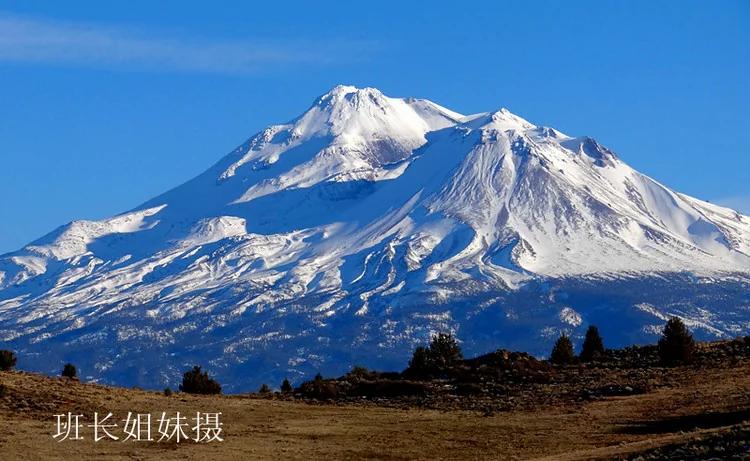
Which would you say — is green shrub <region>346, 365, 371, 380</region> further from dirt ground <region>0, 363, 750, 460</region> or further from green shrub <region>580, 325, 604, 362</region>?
green shrub <region>580, 325, 604, 362</region>

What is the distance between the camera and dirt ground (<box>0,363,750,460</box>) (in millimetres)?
38219

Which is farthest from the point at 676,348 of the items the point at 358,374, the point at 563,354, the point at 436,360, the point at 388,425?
the point at 388,425

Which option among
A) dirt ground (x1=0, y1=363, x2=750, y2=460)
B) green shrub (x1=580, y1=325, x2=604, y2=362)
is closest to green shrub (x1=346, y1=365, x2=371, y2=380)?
dirt ground (x1=0, y1=363, x2=750, y2=460)

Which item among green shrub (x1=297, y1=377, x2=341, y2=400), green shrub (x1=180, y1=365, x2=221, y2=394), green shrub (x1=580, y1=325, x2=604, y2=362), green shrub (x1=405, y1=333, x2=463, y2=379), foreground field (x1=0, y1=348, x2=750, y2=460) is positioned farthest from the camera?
green shrub (x1=580, y1=325, x2=604, y2=362)

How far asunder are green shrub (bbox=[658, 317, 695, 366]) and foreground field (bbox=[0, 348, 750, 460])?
4062 millimetres

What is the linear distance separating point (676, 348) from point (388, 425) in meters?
14.9

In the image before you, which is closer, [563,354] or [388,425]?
[388,425]

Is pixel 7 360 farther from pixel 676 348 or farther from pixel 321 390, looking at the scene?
pixel 676 348

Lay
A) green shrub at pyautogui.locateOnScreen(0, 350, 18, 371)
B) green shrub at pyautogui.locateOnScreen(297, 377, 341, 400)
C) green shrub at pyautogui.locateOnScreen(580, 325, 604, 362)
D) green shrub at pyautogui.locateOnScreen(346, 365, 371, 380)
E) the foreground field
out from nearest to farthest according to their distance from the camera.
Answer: the foreground field < green shrub at pyautogui.locateOnScreen(297, 377, 341, 400) < green shrub at pyautogui.locateOnScreen(0, 350, 18, 371) < green shrub at pyautogui.locateOnScreen(346, 365, 371, 380) < green shrub at pyautogui.locateOnScreen(580, 325, 604, 362)

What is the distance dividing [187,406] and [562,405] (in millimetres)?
11593

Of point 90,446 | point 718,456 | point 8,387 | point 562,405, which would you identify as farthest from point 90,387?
point 718,456

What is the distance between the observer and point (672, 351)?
52.9 meters

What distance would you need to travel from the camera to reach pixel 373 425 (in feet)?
140

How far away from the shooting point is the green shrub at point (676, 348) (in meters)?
52.8
